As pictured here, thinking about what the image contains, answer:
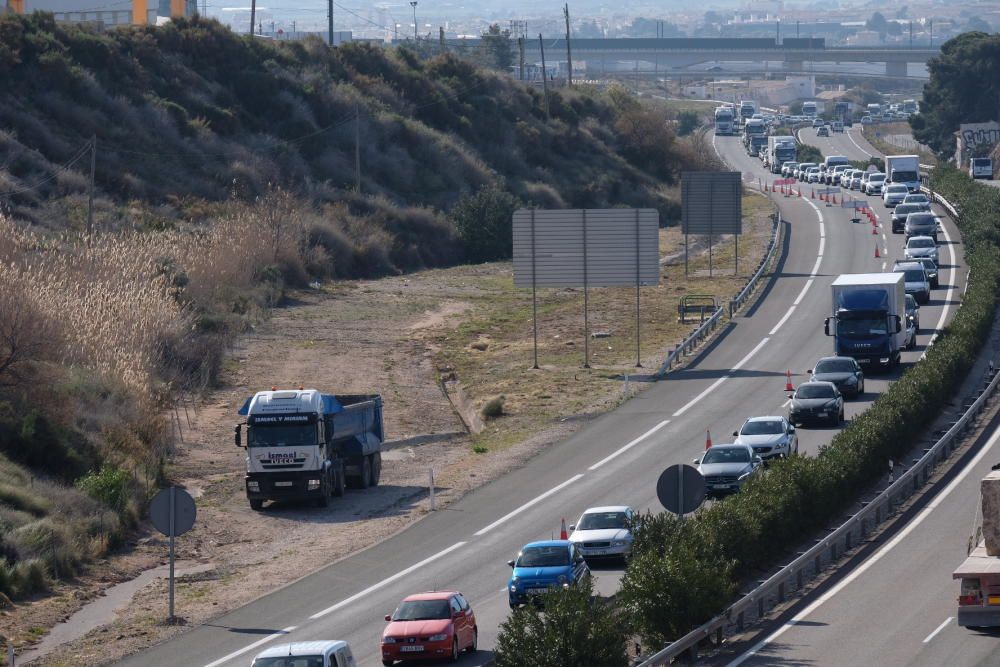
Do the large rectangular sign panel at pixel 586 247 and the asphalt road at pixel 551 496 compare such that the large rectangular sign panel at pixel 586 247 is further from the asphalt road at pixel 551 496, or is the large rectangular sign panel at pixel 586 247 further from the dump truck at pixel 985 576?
the dump truck at pixel 985 576

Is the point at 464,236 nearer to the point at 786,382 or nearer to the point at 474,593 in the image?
the point at 786,382

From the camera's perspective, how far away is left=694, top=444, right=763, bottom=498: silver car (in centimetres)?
3419

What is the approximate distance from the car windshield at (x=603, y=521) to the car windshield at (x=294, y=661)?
10.8 meters

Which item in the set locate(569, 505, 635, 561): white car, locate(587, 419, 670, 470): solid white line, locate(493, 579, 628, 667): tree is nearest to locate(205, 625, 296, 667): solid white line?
locate(569, 505, 635, 561): white car

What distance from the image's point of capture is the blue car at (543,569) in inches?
995

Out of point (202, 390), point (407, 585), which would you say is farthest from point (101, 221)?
point (407, 585)

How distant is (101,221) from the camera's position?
2776 inches

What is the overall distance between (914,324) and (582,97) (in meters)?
77.6

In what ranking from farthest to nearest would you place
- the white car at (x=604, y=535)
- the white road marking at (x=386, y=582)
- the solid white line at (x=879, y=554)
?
1. the white car at (x=604, y=535)
2. the white road marking at (x=386, y=582)
3. the solid white line at (x=879, y=554)

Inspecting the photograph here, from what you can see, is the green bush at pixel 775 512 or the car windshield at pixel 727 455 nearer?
the green bush at pixel 775 512

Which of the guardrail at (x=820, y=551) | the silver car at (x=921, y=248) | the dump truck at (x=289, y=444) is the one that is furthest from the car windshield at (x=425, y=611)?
the silver car at (x=921, y=248)

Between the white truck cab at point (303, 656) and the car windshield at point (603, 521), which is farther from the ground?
the white truck cab at point (303, 656)

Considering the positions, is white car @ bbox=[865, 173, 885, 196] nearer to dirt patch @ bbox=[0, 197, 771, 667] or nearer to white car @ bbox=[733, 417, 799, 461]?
dirt patch @ bbox=[0, 197, 771, 667]

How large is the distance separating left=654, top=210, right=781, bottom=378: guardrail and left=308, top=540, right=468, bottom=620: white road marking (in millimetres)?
21173
